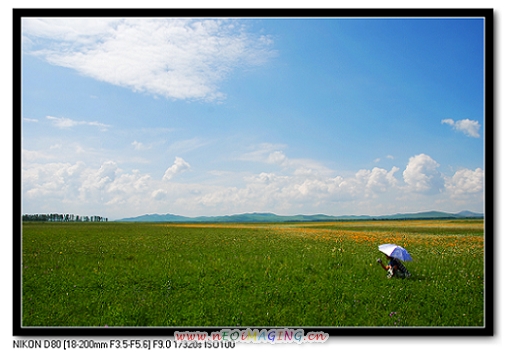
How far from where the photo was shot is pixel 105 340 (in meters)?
4.33

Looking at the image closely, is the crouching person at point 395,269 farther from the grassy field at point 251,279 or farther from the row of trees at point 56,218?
the row of trees at point 56,218

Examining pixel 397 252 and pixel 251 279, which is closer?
pixel 397 252

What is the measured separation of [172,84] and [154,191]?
1525mm

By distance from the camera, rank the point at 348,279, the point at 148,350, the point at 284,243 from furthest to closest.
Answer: the point at 284,243 → the point at 348,279 → the point at 148,350

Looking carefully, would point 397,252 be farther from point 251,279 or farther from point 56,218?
point 56,218

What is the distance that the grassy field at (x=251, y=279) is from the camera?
4.40m

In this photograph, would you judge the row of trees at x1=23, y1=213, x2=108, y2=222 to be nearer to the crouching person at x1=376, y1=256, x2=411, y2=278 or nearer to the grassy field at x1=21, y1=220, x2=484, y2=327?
the grassy field at x1=21, y1=220, x2=484, y2=327

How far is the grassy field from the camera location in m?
4.40

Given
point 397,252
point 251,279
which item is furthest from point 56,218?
point 397,252

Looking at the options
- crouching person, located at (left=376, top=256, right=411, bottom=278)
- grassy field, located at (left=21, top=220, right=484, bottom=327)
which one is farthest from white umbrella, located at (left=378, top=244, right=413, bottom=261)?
grassy field, located at (left=21, top=220, right=484, bottom=327)

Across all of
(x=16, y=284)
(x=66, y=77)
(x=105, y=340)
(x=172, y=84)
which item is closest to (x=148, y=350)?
(x=105, y=340)

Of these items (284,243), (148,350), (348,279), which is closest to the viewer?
(148,350)

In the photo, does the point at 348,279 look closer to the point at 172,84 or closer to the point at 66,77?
the point at 172,84

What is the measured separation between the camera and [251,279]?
4.79 meters
